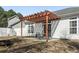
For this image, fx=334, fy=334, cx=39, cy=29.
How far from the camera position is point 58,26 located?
10484 millimetres

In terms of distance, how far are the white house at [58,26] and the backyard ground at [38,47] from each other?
0.73ft

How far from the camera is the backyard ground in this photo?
8.09 metres

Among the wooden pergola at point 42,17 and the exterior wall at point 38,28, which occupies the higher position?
the wooden pergola at point 42,17

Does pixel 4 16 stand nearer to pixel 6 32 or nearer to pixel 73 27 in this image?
pixel 6 32

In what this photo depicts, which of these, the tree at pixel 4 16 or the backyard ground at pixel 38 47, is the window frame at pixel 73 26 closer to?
the backyard ground at pixel 38 47

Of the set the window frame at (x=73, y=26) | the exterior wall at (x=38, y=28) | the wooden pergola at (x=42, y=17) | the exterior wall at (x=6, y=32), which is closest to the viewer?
the exterior wall at (x=6, y=32)

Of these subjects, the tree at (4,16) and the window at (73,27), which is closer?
the tree at (4,16)

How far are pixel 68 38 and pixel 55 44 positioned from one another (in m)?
0.59

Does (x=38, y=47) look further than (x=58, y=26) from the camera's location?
No

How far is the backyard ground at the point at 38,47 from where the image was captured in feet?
26.6

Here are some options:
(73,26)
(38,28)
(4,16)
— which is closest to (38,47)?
(38,28)

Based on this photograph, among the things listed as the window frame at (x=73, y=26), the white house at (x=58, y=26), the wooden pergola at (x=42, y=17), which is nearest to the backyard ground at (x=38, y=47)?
the white house at (x=58, y=26)

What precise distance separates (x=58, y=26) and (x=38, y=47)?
2432mm

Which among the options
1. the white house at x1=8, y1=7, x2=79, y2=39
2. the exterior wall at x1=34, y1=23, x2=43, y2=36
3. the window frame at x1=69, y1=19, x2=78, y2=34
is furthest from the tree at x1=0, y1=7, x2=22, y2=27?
the window frame at x1=69, y1=19, x2=78, y2=34
